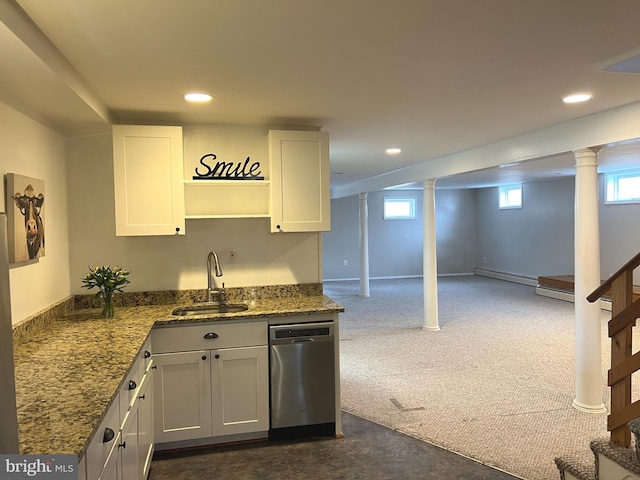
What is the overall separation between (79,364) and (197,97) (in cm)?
157

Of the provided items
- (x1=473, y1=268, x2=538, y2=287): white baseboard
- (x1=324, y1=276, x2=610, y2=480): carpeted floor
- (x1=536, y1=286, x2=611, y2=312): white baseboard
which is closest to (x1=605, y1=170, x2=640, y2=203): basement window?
(x1=536, y1=286, x2=611, y2=312): white baseboard

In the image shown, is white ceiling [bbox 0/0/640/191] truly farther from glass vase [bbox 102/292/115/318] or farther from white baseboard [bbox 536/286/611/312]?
white baseboard [bbox 536/286/611/312]

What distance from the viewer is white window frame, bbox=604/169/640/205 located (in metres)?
7.73

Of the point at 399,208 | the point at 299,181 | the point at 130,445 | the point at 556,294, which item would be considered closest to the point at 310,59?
the point at 299,181

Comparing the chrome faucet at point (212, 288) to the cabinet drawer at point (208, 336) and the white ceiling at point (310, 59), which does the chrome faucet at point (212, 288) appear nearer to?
A: the cabinet drawer at point (208, 336)

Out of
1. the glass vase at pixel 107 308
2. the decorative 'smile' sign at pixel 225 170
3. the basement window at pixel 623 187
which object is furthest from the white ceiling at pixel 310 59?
the basement window at pixel 623 187

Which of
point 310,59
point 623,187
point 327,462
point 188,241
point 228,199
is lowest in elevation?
point 327,462

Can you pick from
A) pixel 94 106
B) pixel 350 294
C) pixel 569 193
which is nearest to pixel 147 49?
pixel 94 106

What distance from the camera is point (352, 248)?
454 inches

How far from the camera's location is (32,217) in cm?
257

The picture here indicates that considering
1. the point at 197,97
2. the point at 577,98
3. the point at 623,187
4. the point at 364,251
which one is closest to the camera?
the point at 197,97

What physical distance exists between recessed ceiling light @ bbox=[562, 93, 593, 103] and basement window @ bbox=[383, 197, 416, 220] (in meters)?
8.82

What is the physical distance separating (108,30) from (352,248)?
32.7ft

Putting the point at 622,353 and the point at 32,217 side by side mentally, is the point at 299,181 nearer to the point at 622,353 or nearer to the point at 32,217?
the point at 32,217
